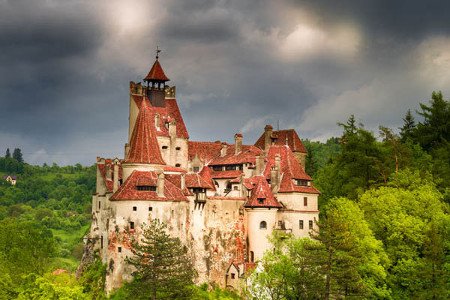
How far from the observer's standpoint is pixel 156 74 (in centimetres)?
8950

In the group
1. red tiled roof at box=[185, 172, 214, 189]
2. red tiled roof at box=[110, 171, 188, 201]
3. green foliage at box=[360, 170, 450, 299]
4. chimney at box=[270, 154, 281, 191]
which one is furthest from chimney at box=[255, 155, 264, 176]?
green foliage at box=[360, 170, 450, 299]

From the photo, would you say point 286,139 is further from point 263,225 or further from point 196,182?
point 196,182

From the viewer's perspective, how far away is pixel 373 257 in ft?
233

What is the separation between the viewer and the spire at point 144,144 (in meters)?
78.0

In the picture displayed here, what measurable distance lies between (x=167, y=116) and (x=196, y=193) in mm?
12965

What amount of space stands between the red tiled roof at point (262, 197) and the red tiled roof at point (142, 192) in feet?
28.0

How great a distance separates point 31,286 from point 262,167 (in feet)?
102

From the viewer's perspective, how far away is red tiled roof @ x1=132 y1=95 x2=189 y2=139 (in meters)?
85.8

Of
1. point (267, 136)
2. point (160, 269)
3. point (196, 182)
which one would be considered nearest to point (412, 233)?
point (267, 136)

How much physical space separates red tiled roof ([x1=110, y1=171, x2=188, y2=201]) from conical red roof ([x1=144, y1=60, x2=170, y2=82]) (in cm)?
1658

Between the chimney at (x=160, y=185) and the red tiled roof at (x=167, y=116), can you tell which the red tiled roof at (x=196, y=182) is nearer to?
the chimney at (x=160, y=185)

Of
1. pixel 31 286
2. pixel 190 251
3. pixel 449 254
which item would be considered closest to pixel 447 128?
pixel 449 254

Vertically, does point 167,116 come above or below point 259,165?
above

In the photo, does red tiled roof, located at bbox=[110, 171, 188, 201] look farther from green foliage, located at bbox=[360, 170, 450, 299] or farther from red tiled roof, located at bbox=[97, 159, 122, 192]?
green foliage, located at bbox=[360, 170, 450, 299]
